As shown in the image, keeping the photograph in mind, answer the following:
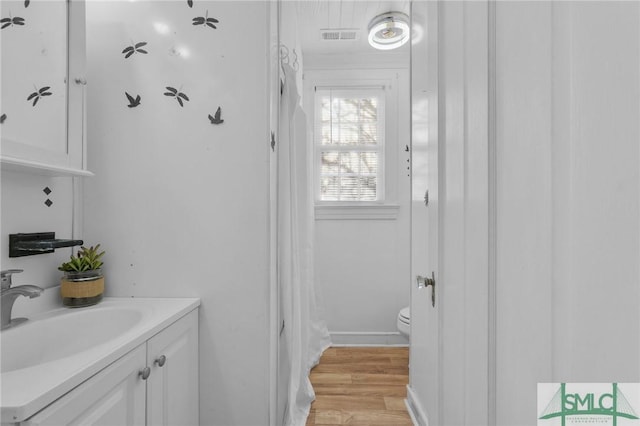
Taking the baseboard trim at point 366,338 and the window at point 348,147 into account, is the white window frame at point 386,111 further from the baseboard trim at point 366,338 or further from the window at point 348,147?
the baseboard trim at point 366,338

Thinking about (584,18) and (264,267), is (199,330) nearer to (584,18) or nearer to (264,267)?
(264,267)

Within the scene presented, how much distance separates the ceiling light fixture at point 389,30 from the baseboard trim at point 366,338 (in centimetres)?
237

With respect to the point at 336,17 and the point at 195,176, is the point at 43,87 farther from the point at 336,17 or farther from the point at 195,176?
the point at 336,17

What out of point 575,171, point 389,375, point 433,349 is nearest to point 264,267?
point 433,349

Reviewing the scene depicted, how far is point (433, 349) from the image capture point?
1.42m

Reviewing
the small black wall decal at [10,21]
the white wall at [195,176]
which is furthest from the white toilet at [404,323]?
the small black wall decal at [10,21]

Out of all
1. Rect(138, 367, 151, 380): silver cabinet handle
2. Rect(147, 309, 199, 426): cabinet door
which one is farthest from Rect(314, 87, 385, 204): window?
Rect(138, 367, 151, 380): silver cabinet handle

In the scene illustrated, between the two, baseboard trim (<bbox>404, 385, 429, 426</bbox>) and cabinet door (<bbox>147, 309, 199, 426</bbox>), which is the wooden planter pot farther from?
baseboard trim (<bbox>404, 385, 429, 426</bbox>)

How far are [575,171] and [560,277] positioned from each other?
0.47ft


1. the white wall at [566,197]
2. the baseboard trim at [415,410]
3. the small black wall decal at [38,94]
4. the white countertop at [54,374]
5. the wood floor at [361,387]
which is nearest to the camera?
the white wall at [566,197]

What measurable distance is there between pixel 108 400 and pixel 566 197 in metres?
1.13

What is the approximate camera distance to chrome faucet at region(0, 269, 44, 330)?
3.31ft

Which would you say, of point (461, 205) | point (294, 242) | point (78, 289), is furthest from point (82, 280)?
point (461, 205)

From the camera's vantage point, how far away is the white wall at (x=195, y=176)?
1434mm
